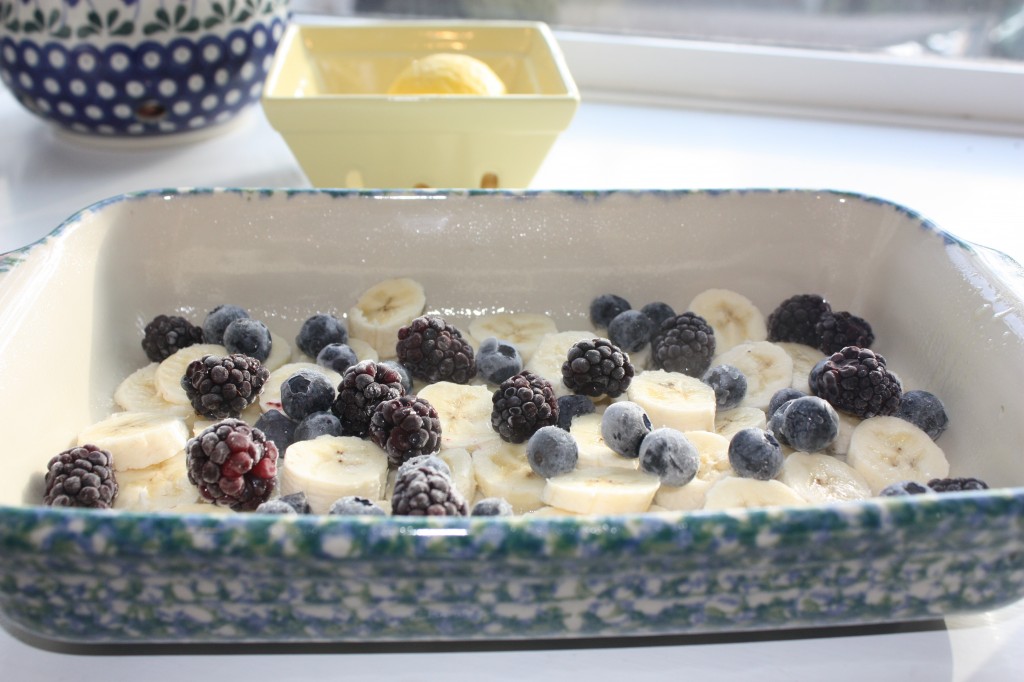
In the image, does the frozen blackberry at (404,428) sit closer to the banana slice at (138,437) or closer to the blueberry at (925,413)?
the banana slice at (138,437)

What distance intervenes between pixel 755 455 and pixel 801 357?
280mm

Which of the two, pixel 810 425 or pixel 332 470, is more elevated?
pixel 810 425

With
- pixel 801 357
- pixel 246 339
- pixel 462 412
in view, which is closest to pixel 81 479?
pixel 246 339

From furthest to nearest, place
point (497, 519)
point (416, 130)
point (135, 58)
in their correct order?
point (135, 58) → point (416, 130) → point (497, 519)

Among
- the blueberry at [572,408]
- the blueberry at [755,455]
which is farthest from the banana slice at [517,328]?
the blueberry at [755,455]

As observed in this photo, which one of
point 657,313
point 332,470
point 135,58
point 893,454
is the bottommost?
point 135,58

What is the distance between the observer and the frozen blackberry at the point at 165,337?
1.21 m

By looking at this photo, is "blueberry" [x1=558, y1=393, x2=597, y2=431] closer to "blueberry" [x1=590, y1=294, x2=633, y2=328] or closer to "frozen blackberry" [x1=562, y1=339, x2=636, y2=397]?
"frozen blackberry" [x1=562, y1=339, x2=636, y2=397]

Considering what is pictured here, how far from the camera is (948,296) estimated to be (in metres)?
1.15

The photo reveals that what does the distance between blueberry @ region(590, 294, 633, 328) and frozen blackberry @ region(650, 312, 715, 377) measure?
0.07 m

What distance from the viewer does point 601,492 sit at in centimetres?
97

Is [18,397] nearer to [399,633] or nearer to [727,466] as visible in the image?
[399,633]

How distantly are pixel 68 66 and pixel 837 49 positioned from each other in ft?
5.21

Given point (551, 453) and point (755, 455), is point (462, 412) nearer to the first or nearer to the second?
point (551, 453)
